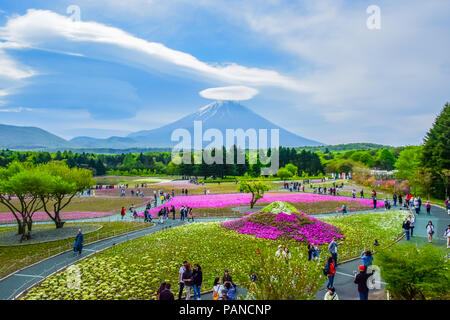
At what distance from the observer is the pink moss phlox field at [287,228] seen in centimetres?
2038

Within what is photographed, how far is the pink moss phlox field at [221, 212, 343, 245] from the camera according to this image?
20.4 m

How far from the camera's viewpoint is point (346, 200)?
40.2 meters

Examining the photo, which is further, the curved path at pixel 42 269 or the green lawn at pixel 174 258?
the curved path at pixel 42 269

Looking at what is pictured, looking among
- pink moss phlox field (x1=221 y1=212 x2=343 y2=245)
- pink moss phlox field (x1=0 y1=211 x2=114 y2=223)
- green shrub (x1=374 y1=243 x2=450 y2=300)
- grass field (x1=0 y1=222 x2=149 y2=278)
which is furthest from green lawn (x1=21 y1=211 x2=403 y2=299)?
pink moss phlox field (x1=0 y1=211 x2=114 y2=223)

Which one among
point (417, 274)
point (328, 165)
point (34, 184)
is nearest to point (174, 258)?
point (417, 274)

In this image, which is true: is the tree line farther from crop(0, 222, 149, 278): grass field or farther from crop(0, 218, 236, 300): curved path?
crop(0, 218, 236, 300): curved path

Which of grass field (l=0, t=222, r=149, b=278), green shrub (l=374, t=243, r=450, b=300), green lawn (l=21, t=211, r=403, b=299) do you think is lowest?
grass field (l=0, t=222, r=149, b=278)

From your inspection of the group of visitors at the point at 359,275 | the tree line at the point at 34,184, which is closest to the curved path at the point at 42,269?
the tree line at the point at 34,184

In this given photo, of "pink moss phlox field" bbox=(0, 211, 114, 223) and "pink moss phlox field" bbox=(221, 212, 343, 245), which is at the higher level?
"pink moss phlox field" bbox=(221, 212, 343, 245)

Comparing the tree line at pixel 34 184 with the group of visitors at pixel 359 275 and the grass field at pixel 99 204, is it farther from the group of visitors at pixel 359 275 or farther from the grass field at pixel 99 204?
the group of visitors at pixel 359 275

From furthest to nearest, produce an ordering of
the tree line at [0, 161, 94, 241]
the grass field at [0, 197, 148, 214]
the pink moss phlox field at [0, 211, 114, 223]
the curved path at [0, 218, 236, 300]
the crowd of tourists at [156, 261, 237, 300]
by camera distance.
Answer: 1. the grass field at [0, 197, 148, 214]
2. the pink moss phlox field at [0, 211, 114, 223]
3. the tree line at [0, 161, 94, 241]
4. the curved path at [0, 218, 236, 300]
5. the crowd of tourists at [156, 261, 237, 300]

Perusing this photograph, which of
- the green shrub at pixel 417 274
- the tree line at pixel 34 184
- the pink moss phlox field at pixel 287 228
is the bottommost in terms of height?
the pink moss phlox field at pixel 287 228
